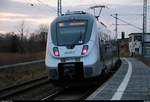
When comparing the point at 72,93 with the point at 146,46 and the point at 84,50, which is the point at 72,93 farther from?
the point at 146,46

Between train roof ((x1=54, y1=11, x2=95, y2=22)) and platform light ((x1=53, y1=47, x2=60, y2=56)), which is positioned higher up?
train roof ((x1=54, y1=11, x2=95, y2=22))

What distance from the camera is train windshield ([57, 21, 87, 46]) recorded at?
19281 mm

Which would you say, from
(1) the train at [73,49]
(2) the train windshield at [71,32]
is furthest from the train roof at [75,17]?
(2) the train windshield at [71,32]

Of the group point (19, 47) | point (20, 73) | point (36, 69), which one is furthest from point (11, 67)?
point (19, 47)

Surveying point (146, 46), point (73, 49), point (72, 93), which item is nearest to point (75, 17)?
point (73, 49)

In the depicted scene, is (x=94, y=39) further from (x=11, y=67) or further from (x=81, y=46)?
(x=11, y=67)

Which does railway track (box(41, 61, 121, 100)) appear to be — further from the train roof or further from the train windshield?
the train roof

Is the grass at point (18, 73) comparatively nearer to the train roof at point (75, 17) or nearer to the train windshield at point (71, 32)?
the train roof at point (75, 17)

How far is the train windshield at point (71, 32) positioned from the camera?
19281mm

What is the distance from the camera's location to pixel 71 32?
19609 mm

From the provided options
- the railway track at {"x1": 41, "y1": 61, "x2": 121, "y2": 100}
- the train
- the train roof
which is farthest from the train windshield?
the railway track at {"x1": 41, "y1": 61, "x2": 121, "y2": 100}

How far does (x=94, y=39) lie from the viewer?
19484 mm

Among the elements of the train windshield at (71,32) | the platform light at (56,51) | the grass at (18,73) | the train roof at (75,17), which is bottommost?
the grass at (18,73)

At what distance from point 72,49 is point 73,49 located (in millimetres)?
39
